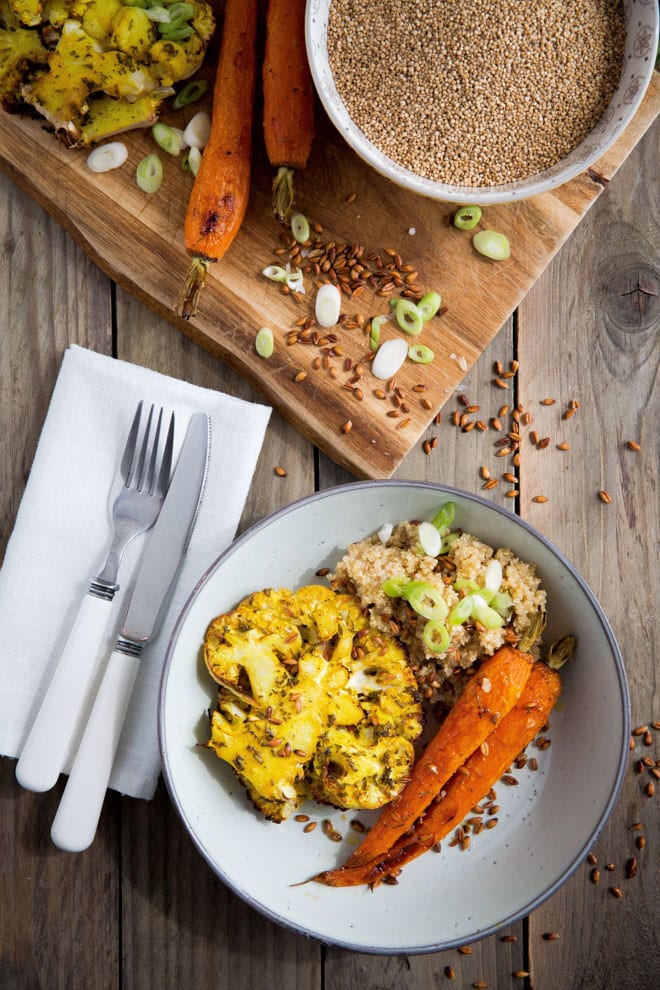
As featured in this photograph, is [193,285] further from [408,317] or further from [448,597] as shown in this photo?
[448,597]

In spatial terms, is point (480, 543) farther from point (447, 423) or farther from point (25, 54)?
point (25, 54)

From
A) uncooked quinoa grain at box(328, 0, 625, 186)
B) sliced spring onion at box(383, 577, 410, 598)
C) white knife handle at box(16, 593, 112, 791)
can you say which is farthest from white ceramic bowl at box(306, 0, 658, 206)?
white knife handle at box(16, 593, 112, 791)

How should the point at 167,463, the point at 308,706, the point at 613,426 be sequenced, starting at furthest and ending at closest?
1. the point at 613,426
2. the point at 167,463
3. the point at 308,706

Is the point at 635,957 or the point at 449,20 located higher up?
the point at 449,20

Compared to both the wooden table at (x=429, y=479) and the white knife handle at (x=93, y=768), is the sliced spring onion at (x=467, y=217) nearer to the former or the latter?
the wooden table at (x=429, y=479)

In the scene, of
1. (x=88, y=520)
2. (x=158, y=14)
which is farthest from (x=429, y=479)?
(x=158, y=14)

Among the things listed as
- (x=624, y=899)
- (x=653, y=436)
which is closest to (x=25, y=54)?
(x=653, y=436)

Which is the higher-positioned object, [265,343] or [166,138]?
[166,138]
